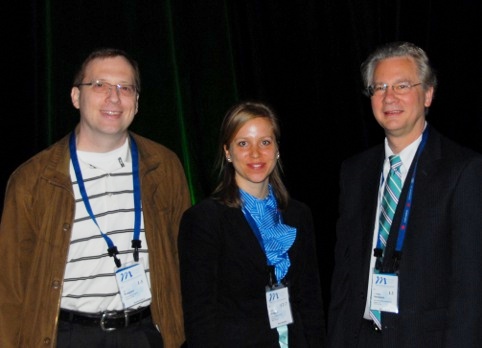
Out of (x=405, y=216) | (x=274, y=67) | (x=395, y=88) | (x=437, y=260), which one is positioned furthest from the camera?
(x=274, y=67)

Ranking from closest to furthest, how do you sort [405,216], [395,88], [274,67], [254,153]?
[405,216] → [395,88] → [254,153] → [274,67]

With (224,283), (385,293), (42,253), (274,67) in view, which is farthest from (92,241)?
(274,67)

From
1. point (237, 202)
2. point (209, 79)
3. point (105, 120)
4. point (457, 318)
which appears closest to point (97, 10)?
point (209, 79)

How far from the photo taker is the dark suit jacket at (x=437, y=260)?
220 centimetres

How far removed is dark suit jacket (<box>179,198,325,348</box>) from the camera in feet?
8.04

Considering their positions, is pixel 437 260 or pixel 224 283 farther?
pixel 224 283

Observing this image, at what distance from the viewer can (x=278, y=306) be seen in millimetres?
2514

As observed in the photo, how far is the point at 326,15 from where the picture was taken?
4105mm

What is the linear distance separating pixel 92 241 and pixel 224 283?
53cm

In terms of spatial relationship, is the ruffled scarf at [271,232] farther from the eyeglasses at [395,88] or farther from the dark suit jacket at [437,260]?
the eyeglasses at [395,88]

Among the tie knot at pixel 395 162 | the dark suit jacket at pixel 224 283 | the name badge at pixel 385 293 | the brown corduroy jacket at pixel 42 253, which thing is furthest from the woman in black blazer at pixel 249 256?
the tie knot at pixel 395 162

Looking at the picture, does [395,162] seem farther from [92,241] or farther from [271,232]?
[92,241]

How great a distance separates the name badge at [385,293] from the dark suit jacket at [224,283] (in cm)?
36

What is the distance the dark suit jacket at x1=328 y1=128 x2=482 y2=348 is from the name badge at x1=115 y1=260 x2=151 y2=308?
813mm
